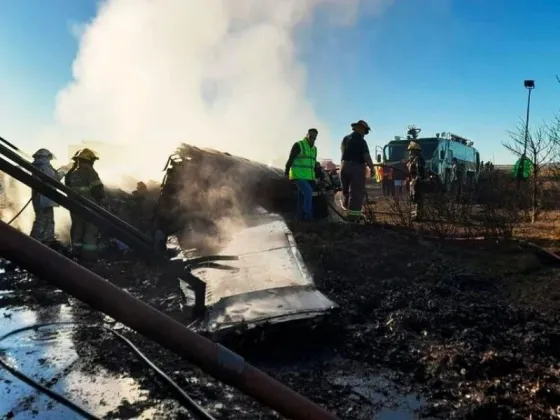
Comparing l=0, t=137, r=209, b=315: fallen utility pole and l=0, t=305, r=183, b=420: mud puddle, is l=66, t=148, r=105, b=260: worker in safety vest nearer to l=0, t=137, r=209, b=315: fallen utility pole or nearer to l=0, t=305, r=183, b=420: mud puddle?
l=0, t=305, r=183, b=420: mud puddle

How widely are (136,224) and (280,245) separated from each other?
494 centimetres

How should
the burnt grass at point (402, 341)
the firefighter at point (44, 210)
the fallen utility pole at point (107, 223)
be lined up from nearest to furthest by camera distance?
the burnt grass at point (402, 341) → the fallen utility pole at point (107, 223) → the firefighter at point (44, 210)

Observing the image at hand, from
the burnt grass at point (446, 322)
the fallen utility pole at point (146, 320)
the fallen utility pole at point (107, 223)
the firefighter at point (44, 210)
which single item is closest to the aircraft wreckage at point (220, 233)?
the fallen utility pole at point (107, 223)

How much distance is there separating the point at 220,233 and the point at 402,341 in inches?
149

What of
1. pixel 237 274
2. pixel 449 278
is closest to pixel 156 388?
pixel 237 274

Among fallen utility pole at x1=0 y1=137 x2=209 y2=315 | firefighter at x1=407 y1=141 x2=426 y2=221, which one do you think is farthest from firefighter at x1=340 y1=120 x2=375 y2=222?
fallen utility pole at x1=0 y1=137 x2=209 y2=315

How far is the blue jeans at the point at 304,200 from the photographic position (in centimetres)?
929

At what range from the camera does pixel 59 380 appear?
3.87 meters

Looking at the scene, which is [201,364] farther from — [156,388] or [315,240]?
[315,240]

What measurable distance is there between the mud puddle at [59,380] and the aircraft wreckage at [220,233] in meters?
0.90

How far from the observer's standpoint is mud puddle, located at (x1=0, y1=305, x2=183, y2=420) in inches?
133

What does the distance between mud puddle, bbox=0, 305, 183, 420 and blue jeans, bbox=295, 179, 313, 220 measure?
496 cm

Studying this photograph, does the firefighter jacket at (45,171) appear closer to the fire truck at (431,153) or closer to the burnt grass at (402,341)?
the burnt grass at (402,341)

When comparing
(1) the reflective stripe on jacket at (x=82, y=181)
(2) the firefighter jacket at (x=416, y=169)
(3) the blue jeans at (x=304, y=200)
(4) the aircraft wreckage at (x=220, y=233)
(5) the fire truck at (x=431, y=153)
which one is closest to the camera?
(4) the aircraft wreckage at (x=220, y=233)
